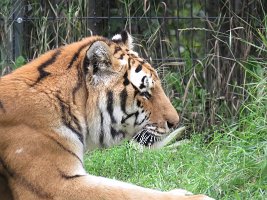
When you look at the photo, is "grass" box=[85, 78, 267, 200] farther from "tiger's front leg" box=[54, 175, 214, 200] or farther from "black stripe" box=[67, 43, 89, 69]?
"black stripe" box=[67, 43, 89, 69]

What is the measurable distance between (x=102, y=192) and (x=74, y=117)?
1.54ft

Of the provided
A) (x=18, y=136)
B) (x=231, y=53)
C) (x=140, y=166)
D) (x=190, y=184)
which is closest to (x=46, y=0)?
(x=231, y=53)

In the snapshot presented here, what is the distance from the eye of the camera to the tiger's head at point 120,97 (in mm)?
4805

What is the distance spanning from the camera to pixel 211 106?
785 cm

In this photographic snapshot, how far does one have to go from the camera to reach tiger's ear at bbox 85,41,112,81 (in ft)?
15.6

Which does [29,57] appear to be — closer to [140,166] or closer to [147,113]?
[140,166]

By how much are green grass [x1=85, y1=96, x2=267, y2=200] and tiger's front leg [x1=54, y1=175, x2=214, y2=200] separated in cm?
75

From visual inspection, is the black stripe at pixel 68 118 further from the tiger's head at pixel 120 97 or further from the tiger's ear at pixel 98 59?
the tiger's ear at pixel 98 59

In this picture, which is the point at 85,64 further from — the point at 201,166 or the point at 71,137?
the point at 201,166

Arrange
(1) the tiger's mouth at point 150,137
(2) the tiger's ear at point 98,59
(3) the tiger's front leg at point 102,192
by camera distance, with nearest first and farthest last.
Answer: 1. (3) the tiger's front leg at point 102,192
2. (2) the tiger's ear at point 98,59
3. (1) the tiger's mouth at point 150,137

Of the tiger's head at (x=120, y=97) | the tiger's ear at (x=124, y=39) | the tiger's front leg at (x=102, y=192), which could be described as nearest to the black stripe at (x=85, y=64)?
the tiger's head at (x=120, y=97)

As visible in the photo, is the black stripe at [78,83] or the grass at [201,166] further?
the grass at [201,166]

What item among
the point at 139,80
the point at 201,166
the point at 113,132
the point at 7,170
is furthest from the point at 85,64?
the point at 201,166

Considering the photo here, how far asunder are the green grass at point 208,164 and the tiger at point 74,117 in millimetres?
533
